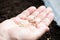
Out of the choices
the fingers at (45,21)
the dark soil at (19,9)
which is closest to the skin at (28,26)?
the fingers at (45,21)

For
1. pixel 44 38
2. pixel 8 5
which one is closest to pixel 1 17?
pixel 8 5

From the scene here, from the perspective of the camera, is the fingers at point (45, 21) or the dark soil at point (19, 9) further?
the dark soil at point (19, 9)

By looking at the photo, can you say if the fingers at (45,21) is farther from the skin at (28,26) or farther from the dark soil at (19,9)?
the dark soil at (19,9)

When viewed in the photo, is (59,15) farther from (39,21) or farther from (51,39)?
(39,21)

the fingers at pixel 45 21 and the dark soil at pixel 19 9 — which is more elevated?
the dark soil at pixel 19 9

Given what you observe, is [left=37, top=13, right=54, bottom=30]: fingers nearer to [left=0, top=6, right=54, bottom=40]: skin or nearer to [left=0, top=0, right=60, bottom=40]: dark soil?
[left=0, top=6, right=54, bottom=40]: skin

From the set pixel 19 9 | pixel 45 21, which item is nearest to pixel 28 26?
pixel 45 21

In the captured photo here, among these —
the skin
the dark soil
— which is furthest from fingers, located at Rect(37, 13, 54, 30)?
the dark soil
